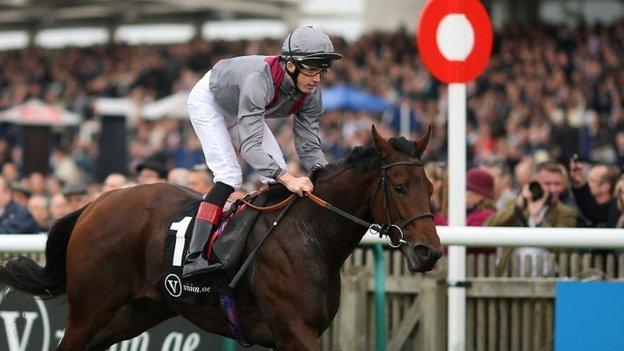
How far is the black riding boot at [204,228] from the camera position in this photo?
19.6ft

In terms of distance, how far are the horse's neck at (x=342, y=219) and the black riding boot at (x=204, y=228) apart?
496 millimetres

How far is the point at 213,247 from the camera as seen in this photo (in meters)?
5.98

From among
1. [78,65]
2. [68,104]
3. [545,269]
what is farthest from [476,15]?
[78,65]

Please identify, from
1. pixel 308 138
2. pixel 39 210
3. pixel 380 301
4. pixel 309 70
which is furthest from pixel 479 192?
pixel 39 210

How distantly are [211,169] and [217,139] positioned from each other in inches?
5.8

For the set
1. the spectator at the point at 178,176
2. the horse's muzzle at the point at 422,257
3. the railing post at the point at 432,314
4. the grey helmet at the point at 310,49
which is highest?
the grey helmet at the point at 310,49

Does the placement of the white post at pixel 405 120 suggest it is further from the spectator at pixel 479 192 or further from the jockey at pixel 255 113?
the jockey at pixel 255 113

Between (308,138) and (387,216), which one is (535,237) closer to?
(387,216)

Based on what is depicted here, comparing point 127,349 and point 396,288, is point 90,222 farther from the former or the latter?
point 396,288

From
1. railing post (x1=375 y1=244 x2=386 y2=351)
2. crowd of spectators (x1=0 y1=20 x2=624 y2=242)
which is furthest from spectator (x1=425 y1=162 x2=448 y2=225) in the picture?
railing post (x1=375 y1=244 x2=386 y2=351)

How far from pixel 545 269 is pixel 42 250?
2.64m

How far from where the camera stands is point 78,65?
88.6ft

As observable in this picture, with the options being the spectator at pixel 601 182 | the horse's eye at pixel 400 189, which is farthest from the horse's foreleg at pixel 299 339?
the spectator at pixel 601 182

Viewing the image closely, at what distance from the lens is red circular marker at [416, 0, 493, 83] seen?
6.92 metres
